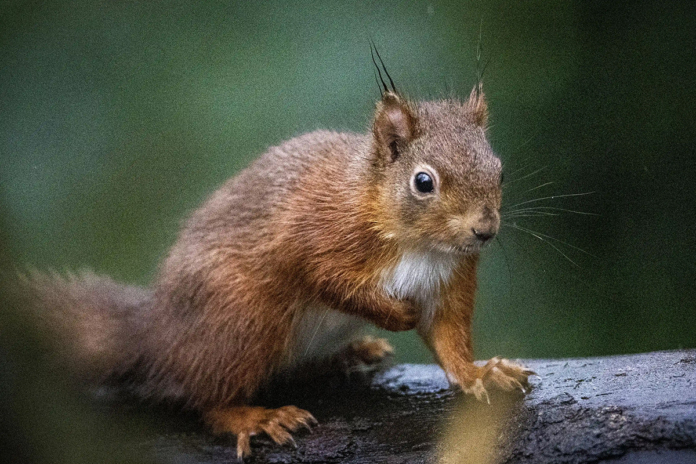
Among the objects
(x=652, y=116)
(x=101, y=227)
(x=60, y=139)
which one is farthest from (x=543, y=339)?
(x=60, y=139)

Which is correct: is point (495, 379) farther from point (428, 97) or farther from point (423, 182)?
point (428, 97)

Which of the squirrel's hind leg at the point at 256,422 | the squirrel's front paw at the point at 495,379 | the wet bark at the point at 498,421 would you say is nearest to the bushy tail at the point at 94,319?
the wet bark at the point at 498,421

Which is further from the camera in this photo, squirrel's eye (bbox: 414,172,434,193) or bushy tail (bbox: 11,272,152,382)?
bushy tail (bbox: 11,272,152,382)

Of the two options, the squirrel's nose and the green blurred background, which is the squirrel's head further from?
the green blurred background

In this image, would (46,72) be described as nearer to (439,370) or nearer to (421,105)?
(421,105)

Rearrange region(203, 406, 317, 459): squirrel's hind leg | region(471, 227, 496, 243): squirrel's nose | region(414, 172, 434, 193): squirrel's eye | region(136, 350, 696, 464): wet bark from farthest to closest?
region(203, 406, 317, 459): squirrel's hind leg, region(414, 172, 434, 193): squirrel's eye, region(471, 227, 496, 243): squirrel's nose, region(136, 350, 696, 464): wet bark

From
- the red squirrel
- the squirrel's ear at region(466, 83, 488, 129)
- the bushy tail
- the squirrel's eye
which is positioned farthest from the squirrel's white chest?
the bushy tail
